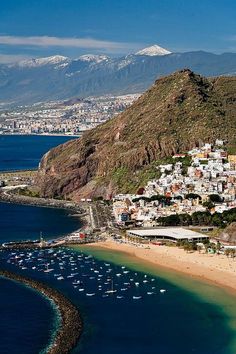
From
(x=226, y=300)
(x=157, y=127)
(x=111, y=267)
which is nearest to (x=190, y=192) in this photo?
(x=157, y=127)

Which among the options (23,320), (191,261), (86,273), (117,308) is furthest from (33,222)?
(23,320)

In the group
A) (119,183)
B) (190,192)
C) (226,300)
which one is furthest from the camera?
(119,183)

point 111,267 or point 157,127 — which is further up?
point 157,127

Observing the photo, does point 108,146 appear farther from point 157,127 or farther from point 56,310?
point 56,310

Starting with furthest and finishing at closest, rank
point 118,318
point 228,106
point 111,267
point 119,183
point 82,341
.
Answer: point 228,106 < point 119,183 < point 111,267 < point 118,318 < point 82,341

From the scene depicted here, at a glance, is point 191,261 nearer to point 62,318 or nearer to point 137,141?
point 62,318

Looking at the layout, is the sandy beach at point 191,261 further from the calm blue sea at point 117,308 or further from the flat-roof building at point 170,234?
the flat-roof building at point 170,234
